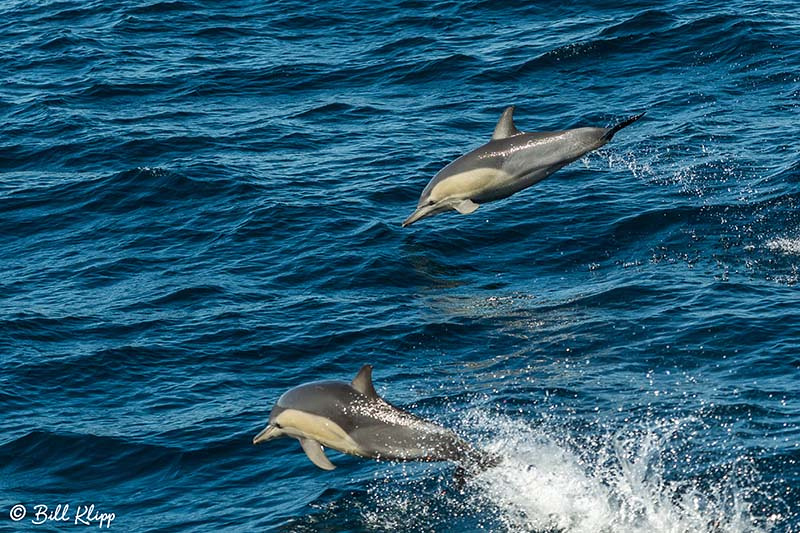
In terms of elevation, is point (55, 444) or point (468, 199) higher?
point (468, 199)

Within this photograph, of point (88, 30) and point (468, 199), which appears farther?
point (88, 30)


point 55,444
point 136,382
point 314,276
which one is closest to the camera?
point 55,444

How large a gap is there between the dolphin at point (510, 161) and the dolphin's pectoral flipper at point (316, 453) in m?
5.04

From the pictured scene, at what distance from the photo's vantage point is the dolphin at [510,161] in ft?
62.5

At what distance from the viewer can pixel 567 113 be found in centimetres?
2864

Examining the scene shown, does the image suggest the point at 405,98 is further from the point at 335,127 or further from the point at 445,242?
the point at 445,242

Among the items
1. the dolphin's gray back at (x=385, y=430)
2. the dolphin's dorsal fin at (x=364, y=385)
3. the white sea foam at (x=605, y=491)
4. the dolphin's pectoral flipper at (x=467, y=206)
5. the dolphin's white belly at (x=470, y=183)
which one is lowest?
the white sea foam at (x=605, y=491)

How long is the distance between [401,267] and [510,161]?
4.47 meters

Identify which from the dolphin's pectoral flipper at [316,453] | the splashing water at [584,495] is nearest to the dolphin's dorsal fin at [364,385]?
the dolphin's pectoral flipper at [316,453]

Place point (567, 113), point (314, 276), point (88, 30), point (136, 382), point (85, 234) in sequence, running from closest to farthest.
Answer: point (136, 382) < point (314, 276) < point (85, 234) < point (567, 113) < point (88, 30)

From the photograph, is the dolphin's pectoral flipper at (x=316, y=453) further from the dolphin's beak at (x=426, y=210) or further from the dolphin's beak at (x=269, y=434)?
the dolphin's beak at (x=426, y=210)

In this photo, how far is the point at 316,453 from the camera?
15.8m

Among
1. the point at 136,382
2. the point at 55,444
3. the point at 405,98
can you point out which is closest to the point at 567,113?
the point at 405,98

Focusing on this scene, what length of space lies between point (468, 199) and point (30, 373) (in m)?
6.70
